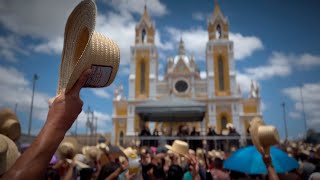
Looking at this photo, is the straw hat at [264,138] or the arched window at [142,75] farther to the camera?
the arched window at [142,75]

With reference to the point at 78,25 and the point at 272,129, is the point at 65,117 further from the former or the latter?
the point at 272,129

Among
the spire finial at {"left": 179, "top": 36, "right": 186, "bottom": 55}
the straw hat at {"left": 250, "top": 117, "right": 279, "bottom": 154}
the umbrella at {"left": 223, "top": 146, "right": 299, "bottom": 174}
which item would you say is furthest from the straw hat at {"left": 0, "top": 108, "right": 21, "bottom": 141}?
the spire finial at {"left": 179, "top": 36, "right": 186, "bottom": 55}

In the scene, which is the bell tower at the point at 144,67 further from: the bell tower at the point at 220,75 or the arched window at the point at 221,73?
the arched window at the point at 221,73

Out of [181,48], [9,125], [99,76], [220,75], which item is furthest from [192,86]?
[99,76]

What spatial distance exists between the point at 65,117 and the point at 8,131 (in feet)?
4.57

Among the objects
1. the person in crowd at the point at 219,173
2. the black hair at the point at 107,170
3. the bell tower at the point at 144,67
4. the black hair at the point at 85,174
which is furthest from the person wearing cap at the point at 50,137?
the bell tower at the point at 144,67

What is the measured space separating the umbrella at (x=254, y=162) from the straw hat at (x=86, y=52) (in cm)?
298

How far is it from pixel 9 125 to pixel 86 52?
1.44 m

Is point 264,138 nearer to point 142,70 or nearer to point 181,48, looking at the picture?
point 142,70

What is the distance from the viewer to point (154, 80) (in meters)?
35.3

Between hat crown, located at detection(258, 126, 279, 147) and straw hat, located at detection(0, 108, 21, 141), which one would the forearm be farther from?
hat crown, located at detection(258, 126, 279, 147)

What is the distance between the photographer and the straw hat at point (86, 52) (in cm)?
91

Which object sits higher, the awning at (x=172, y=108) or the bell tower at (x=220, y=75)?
the bell tower at (x=220, y=75)

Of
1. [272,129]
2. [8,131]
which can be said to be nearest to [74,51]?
[8,131]
